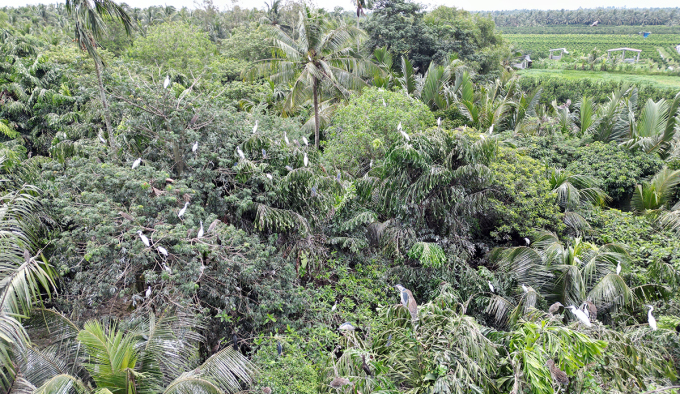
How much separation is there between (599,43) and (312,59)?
73141 millimetres

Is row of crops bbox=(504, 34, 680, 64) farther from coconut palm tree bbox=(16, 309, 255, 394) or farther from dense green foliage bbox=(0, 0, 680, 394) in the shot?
coconut palm tree bbox=(16, 309, 255, 394)

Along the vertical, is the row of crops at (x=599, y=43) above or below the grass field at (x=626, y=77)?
above

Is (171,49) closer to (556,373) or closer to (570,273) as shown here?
(570,273)

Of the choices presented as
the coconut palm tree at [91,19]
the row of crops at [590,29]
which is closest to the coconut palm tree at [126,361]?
the coconut palm tree at [91,19]

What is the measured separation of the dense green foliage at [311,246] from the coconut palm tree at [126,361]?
0.08 ft

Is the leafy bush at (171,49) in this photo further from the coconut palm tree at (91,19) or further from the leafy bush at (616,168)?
the leafy bush at (616,168)

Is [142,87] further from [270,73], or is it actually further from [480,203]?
[480,203]

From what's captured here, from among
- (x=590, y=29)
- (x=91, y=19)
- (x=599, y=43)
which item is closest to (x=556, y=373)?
(x=91, y=19)

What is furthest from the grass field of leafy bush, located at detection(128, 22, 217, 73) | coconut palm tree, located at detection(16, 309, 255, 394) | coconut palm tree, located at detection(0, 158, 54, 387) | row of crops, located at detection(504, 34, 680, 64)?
coconut palm tree, located at detection(0, 158, 54, 387)

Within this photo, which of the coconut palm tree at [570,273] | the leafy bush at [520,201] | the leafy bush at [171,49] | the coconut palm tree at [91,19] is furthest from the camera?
the leafy bush at [171,49]

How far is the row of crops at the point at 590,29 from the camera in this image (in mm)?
76713

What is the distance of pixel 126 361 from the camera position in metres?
3.59

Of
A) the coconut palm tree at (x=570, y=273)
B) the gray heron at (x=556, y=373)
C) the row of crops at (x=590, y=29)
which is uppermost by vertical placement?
the row of crops at (x=590, y=29)

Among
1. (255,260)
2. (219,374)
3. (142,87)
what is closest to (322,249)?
(255,260)
